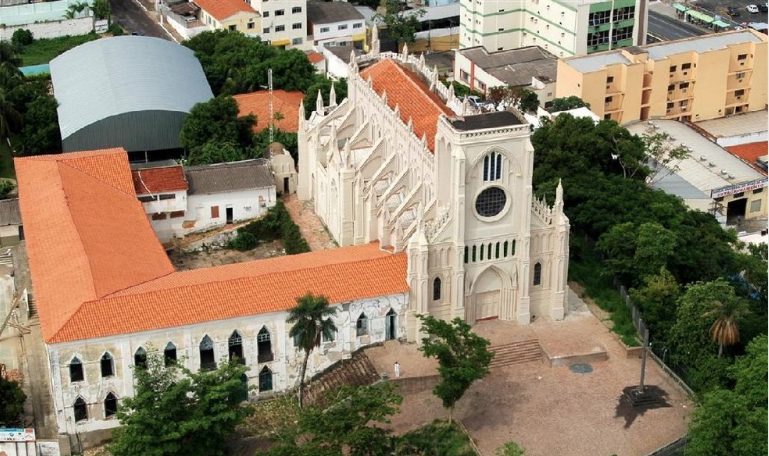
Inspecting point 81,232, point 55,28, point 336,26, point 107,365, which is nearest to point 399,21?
point 336,26

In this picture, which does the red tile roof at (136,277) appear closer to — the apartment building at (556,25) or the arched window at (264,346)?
the arched window at (264,346)

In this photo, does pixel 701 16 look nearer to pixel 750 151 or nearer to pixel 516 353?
pixel 750 151

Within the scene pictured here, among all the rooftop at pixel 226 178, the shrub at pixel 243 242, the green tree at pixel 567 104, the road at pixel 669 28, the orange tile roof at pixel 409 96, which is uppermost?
the orange tile roof at pixel 409 96

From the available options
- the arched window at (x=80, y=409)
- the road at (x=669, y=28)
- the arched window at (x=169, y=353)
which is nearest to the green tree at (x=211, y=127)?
the arched window at (x=169, y=353)

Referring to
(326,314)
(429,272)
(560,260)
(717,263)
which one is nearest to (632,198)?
(717,263)

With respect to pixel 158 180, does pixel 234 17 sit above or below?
above

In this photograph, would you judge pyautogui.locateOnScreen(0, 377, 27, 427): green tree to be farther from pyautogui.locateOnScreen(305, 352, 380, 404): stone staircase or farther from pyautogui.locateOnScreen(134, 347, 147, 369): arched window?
pyautogui.locateOnScreen(305, 352, 380, 404): stone staircase
